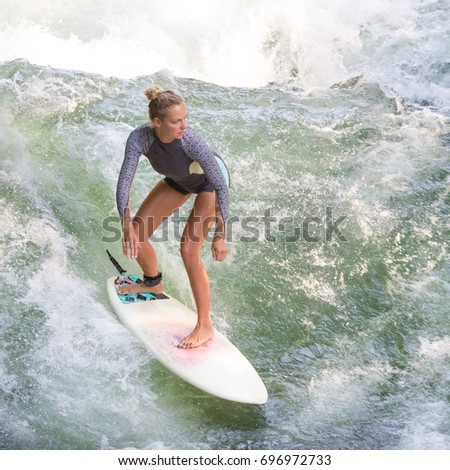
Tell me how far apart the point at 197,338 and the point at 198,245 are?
0.62m

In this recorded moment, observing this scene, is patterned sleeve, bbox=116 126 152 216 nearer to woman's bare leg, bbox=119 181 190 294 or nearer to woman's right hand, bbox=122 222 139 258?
woman's right hand, bbox=122 222 139 258

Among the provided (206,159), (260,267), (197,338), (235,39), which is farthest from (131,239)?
(235,39)

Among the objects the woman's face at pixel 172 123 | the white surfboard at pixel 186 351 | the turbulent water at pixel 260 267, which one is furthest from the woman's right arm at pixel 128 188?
the turbulent water at pixel 260 267

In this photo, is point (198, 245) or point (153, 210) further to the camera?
point (153, 210)

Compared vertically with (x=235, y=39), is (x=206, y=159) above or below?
below

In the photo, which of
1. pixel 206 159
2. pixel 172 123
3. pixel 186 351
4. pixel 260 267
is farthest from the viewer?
pixel 260 267

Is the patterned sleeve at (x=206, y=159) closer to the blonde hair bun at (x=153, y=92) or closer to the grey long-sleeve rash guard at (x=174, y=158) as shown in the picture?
the grey long-sleeve rash guard at (x=174, y=158)

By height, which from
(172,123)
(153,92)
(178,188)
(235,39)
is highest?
(235,39)

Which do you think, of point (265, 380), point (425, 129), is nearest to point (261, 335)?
point (265, 380)

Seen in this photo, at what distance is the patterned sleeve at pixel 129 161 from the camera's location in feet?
12.9

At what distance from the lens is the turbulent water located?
426 centimetres

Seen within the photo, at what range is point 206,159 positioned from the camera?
3.91 meters

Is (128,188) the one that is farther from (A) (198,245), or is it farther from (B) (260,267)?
(B) (260,267)

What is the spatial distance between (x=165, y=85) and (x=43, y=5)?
422 centimetres
